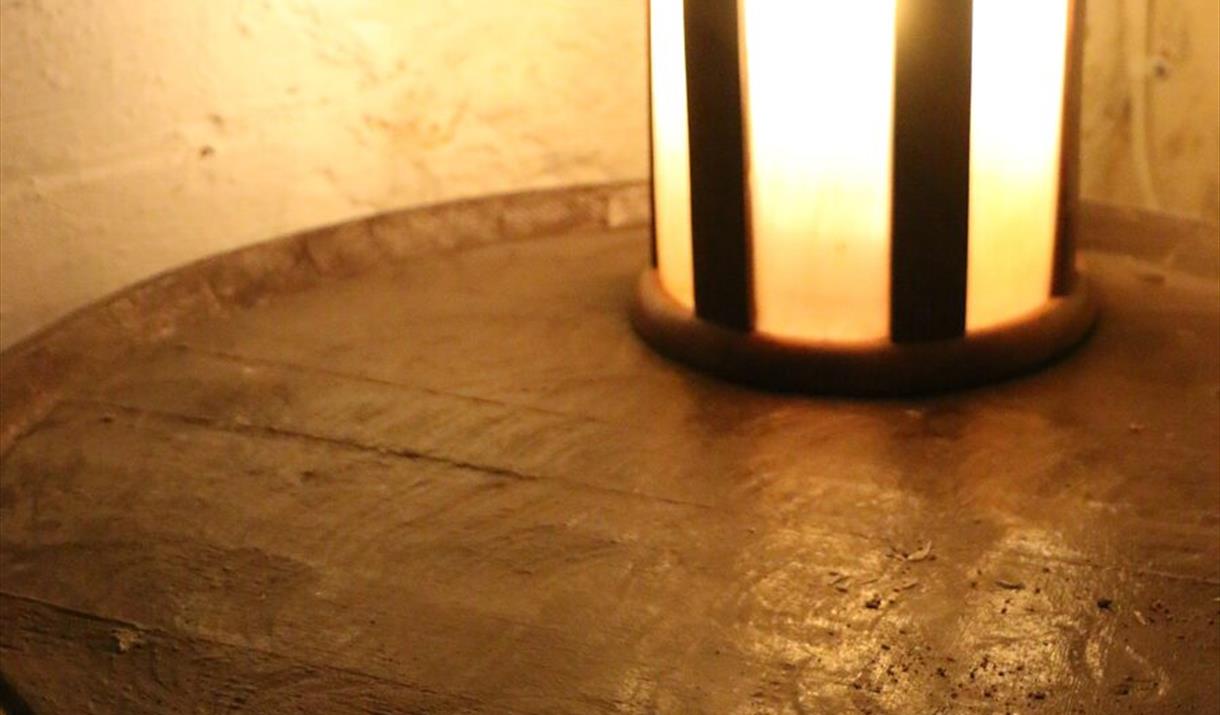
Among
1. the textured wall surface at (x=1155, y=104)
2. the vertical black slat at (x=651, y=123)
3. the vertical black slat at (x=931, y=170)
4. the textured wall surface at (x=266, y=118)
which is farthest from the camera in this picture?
the textured wall surface at (x=1155, y=104)

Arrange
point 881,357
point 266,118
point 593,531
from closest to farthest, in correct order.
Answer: point 593,531
point 881,357
point 266,118

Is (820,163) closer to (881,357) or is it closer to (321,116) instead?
(881,357)

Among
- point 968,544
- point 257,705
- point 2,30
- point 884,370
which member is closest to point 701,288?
point 884,370

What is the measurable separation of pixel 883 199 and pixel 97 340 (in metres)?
0.52

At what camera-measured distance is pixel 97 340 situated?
89cm

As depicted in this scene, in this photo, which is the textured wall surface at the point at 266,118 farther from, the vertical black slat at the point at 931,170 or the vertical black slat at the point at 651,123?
the vertical black slat at the point at 931,170

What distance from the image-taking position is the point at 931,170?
28.6 inches

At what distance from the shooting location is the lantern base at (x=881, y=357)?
30.6 inches

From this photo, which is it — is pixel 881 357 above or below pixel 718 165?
below

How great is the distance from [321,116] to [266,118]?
58mm

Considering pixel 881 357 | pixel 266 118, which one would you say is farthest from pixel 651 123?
pixel 266 118

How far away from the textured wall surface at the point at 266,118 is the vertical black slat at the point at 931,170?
65 cm

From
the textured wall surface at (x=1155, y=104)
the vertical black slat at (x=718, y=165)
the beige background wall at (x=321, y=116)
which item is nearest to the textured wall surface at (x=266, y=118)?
the beige background wall at (x=321, y=116)

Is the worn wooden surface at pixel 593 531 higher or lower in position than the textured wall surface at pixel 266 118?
lower
